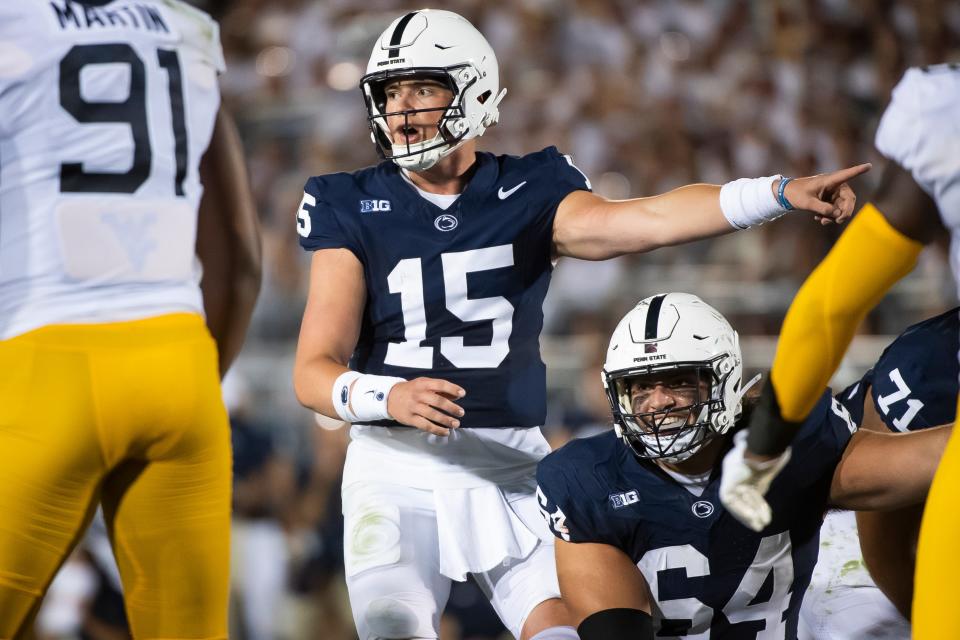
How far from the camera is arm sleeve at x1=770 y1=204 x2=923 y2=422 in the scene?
83.1 inches

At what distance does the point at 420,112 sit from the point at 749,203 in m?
0.89

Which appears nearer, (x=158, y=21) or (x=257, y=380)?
(x=158, y=21)

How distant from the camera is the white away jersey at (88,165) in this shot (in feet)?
7.48

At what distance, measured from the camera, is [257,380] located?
6336 mm

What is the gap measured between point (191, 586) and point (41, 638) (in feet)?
12.3

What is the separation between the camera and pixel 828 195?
8.52 feet

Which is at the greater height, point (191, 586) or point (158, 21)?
point (158, 21)

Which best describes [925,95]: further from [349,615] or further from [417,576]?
[349,615]

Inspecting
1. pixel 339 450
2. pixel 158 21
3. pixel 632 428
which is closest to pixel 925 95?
pixel 632 428

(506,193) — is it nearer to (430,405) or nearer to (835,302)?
(430,405)

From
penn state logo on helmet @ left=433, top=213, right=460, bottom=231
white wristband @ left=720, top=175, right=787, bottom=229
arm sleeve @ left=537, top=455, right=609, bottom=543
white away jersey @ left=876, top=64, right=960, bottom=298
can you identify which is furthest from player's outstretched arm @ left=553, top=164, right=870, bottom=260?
arm sleeve @ left=537, top=455, right=609, bottom=543

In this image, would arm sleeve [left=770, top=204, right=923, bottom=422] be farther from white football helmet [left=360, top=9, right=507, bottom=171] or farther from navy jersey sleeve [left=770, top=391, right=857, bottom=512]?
white football helmet [left=360, top=9, right=507, bottom=171]

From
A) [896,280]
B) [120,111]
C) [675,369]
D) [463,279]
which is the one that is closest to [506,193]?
[463,279]

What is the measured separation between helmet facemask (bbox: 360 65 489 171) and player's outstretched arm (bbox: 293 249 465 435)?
29 centimetres
